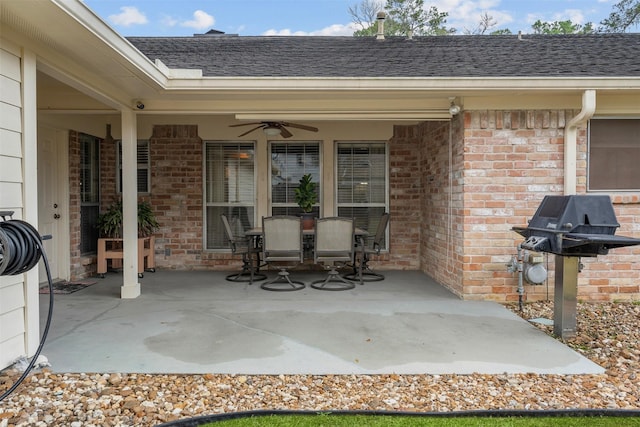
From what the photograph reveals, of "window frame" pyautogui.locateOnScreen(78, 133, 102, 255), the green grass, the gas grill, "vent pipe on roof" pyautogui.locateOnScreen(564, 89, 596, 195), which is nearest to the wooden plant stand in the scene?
"window frame" pyautogui.locateOnScreen(78, 133, 102, 255)

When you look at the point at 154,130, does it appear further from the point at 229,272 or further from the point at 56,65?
the point at 56,65

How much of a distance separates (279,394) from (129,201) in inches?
128

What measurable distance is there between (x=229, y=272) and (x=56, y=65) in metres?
4.06

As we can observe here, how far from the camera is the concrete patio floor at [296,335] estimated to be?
2.93 metres

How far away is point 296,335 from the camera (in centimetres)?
357

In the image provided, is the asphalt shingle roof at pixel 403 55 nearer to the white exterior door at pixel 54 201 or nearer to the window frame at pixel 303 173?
the window frame at pixel 303 173

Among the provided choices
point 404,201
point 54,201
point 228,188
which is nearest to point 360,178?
point 404,201

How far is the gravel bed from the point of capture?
231 cm

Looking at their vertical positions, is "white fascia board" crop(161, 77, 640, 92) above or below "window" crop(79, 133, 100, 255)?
above

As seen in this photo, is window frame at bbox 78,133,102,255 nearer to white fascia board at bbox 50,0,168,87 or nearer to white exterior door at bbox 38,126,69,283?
white exterior door at bbox 38,126,69,283

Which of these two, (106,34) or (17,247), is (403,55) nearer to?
(106,34)

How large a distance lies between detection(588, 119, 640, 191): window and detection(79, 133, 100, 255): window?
6.79 metres

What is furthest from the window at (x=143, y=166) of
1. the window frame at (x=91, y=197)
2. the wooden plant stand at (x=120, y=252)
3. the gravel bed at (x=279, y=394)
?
the gravel bed at (x=279, y=394)

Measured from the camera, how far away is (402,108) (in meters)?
5.05
